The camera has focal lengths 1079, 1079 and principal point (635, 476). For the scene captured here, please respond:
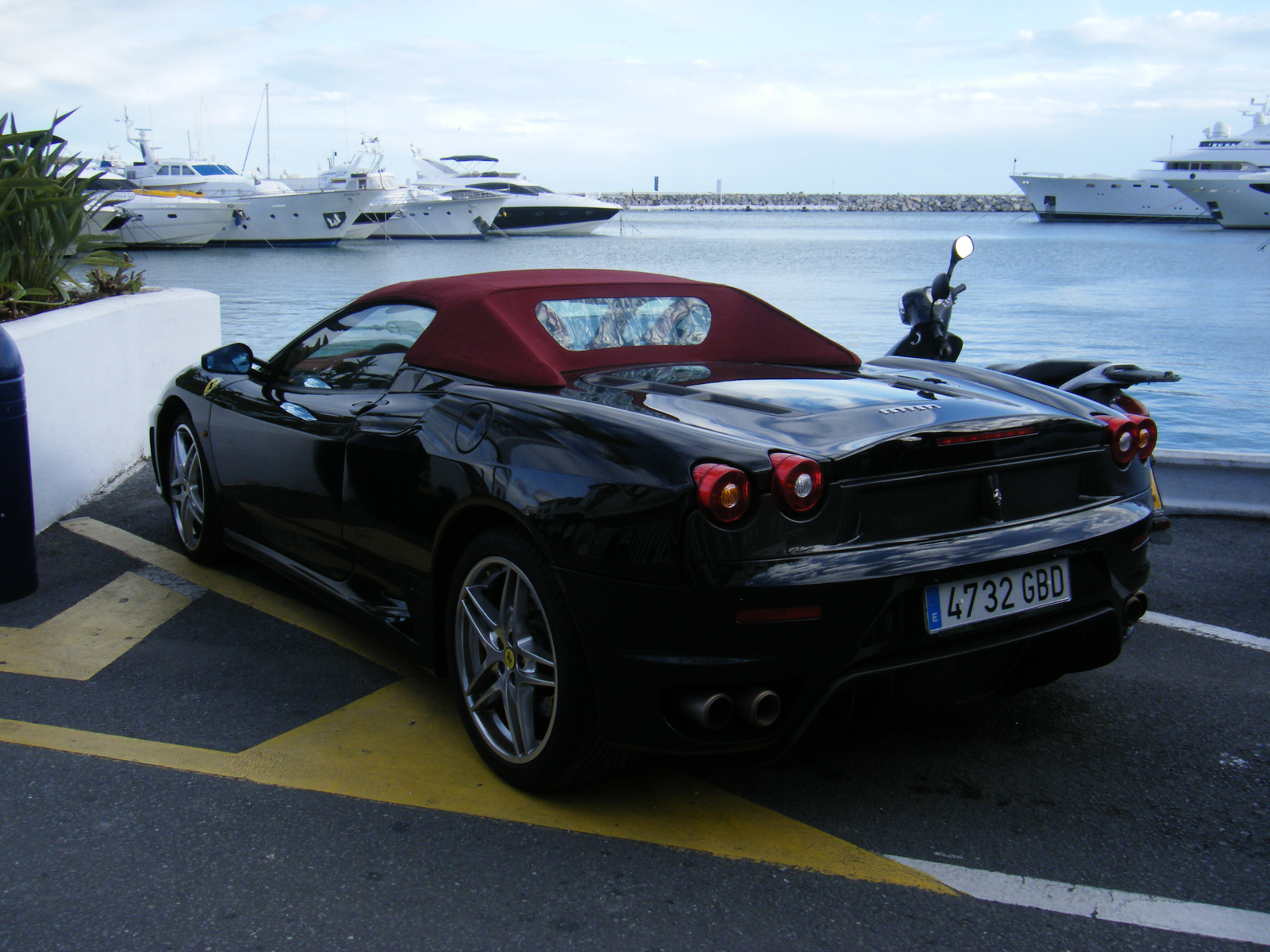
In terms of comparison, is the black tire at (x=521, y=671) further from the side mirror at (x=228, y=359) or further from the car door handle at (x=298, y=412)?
the side mirror at (x=228, y=359)

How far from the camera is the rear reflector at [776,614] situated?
2.35 metres

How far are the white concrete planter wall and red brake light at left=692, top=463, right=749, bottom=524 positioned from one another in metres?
4.30

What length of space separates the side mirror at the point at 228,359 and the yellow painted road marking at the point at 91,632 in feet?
3.19

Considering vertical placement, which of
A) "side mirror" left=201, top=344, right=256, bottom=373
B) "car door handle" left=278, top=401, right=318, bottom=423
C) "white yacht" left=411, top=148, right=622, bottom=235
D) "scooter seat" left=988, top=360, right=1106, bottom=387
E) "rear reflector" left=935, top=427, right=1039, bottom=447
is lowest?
"car door handle" left=278, top=401, right=318, bottom=423

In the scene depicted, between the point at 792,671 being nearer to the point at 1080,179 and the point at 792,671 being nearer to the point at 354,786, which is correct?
the point at 354,786

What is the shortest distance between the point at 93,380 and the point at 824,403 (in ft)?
17.2

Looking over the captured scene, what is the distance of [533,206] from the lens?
75.5 meters

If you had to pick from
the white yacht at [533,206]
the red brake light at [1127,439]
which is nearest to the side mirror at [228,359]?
the red brake light at [1127,439]

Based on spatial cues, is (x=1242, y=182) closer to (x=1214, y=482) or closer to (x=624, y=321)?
(x=1214, y=482)

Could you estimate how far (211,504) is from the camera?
4.60 m

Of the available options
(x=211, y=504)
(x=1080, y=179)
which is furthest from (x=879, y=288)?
(x=1080, y=179)

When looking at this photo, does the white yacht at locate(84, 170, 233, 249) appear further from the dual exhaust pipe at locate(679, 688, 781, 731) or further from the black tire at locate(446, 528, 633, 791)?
the dual exhaust pipe at locate(679, 688, 781, 731)

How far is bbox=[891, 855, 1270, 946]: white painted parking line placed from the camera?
2262 mm

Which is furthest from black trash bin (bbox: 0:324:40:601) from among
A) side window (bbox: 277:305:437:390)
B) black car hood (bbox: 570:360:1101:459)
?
black car hood (bbox: 570:360:1101:459)
